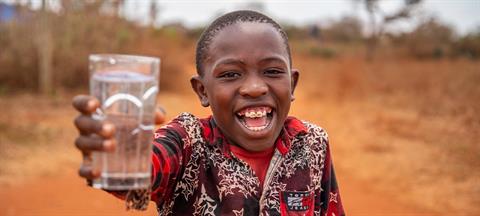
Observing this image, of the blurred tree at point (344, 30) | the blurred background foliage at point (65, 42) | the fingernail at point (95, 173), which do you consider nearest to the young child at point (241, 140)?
the fingernail at point (95, 173)

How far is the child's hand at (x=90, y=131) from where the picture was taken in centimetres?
112

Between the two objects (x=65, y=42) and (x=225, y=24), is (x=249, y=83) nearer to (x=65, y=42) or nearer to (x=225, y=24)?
(x=225, y=24)

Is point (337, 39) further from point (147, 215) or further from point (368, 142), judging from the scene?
point (147, 215)

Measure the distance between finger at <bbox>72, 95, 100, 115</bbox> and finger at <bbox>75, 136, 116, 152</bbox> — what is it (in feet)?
0.19

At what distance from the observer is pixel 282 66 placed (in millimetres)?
1852

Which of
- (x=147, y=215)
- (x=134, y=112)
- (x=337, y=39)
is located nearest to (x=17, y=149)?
(x=147, y=215)

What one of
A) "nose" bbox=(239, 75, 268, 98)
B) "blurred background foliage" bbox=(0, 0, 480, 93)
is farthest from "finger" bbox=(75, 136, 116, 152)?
"blurred background foliage" bbox=(0, 0, 480, 93)

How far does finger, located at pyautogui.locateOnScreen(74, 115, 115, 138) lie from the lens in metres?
1.12

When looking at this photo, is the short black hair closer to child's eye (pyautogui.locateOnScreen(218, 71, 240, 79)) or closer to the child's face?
the child's face

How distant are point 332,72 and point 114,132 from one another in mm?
14195

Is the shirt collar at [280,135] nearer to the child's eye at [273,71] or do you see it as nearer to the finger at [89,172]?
the child's eye at [273,71]

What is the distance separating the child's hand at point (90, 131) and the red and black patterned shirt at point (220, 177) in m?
0.41

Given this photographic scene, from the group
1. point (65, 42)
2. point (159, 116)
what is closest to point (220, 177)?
point (159, 116)

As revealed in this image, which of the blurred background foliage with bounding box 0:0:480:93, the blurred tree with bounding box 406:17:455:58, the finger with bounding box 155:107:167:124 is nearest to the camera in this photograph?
the finger with bounding box 155:107:167:124
